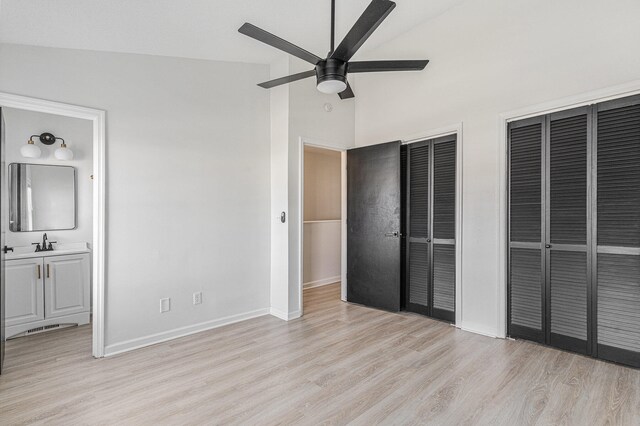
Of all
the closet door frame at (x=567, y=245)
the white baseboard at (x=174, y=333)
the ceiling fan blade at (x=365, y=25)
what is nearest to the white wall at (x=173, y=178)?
the white baseboard at (x=174, y=333)

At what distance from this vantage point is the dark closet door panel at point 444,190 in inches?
136

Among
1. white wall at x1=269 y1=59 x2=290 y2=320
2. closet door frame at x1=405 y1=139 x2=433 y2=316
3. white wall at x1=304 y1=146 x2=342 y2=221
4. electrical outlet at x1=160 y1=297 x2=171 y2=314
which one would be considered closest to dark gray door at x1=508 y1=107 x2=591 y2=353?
closet door frame at x1=405 y1=139 x2=433 y2=316

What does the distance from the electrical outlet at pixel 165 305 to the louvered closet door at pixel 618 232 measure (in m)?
3.75

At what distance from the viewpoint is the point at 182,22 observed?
2.64 m

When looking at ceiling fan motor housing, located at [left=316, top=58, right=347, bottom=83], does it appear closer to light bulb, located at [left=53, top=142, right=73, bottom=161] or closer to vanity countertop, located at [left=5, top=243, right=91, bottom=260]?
light bulb, located at [left=53, top=142, right=73, bottom=161]

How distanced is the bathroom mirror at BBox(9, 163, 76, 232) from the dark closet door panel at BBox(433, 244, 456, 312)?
4289mm

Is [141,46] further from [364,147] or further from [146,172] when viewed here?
[364,147]

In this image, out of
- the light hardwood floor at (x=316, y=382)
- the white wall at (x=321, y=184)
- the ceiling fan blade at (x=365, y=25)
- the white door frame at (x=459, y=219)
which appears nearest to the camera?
the ceiling fan blade at (x=365, y=25)

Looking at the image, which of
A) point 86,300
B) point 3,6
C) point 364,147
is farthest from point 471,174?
point 86,300

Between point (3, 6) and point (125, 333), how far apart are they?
2561 mm

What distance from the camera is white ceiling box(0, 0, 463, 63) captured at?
87.9 inches

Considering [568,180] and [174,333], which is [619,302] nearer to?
[568,180]

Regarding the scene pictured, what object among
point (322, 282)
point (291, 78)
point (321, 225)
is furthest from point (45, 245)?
point (322, 282)

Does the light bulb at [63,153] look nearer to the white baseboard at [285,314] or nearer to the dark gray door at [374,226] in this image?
the white baseboard at [285,314]
